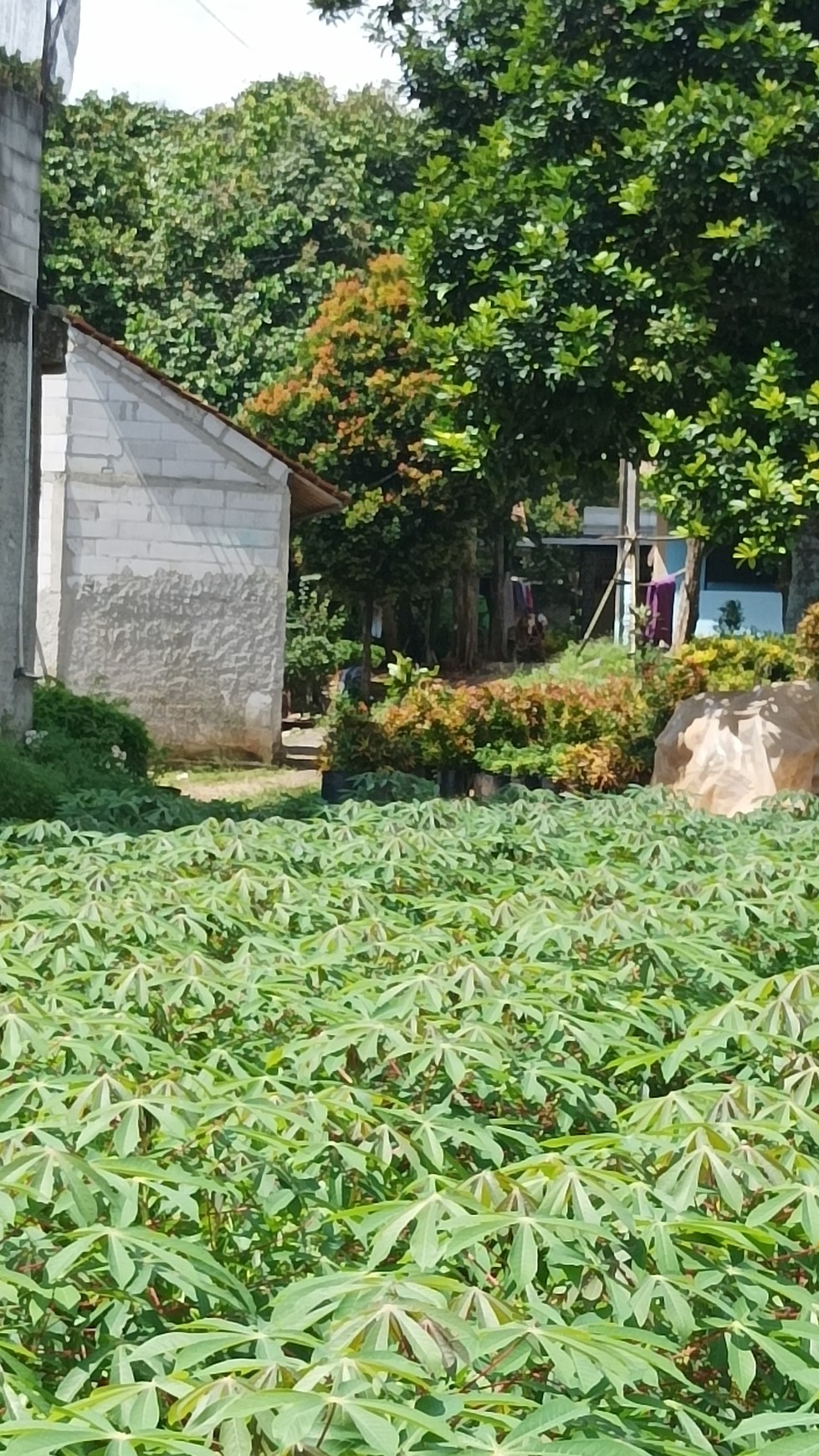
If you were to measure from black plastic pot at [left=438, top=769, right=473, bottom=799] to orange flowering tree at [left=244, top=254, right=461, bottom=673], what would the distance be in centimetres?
931

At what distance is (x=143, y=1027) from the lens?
3.01 meters

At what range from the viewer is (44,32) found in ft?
32.1

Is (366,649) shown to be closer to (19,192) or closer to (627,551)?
(627,551)

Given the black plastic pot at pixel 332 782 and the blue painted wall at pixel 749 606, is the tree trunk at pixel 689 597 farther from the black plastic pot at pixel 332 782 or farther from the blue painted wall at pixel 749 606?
the black plastic pot at pixel 332 782

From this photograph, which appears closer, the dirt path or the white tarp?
the white tarp

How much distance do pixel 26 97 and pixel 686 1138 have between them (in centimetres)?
902

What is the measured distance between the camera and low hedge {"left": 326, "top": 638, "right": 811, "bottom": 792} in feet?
41.8

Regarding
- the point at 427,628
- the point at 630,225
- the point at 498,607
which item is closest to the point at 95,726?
the point at 630,225

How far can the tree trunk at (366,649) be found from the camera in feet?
75.0

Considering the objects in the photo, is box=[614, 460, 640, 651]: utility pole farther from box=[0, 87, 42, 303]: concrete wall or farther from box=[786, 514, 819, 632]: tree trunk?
box=[0, 87, 42, 303]: concrete wall

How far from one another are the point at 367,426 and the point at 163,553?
205 inches

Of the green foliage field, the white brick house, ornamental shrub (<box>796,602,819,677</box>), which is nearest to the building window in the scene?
the white brick house

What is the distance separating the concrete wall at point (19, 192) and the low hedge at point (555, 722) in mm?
4570

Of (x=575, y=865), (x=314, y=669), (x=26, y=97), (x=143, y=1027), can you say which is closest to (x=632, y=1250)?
(x=143, y=1027)
